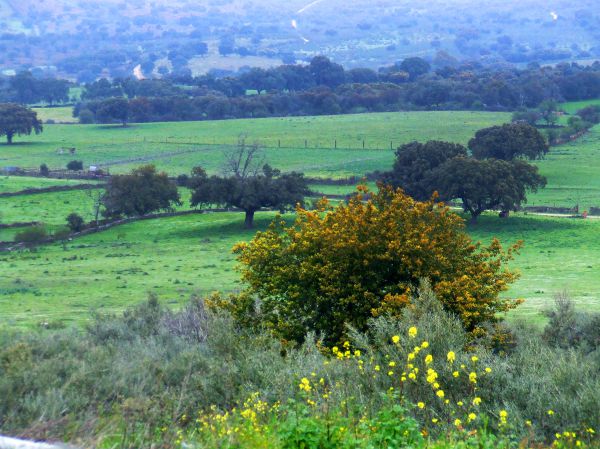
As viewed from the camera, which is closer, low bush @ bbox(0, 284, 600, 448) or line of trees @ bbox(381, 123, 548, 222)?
low bush @ bbox(0, 284, 600, 448)

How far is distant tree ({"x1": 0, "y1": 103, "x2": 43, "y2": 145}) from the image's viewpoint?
103125 mm

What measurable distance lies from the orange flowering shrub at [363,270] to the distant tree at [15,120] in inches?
3375

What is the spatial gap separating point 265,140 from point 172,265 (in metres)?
59.7

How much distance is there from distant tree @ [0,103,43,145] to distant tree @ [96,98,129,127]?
19725mm

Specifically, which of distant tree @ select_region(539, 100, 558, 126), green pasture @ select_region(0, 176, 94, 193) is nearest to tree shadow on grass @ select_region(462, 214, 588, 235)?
green pasture @ select_region(0, 176, 94, 193)

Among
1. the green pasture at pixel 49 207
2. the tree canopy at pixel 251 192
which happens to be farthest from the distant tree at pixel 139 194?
the tree canopy at pixel 251 192

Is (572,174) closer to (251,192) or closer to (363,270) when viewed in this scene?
(251,192)

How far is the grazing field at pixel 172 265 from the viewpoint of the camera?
3525 centimetres

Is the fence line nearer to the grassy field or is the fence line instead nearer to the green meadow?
the green meadow

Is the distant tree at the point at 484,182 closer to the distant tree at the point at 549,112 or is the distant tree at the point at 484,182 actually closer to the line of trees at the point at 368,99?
the distant tree at the point at 549,112

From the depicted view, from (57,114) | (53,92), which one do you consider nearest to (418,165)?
(57,114)

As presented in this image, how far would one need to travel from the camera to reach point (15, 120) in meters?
104

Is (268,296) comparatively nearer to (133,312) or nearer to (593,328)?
(133,312)

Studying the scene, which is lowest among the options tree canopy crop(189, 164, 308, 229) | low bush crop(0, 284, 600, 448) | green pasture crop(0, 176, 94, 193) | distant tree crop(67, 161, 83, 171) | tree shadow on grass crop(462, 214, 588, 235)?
tree shadow on grass crop(462, 214, 588, 235)
